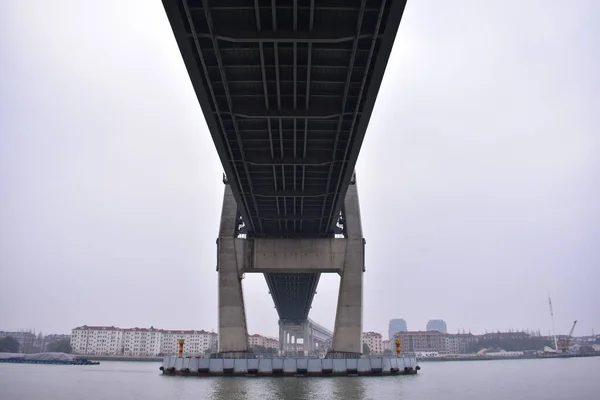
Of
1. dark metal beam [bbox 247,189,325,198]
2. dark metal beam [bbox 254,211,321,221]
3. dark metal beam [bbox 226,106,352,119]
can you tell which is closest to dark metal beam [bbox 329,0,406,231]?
dark metal beam [bbox 226,106,352,119]

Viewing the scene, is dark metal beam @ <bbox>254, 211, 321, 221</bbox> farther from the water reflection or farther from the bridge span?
the water reflection

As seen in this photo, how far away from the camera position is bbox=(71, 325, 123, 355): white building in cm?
18788

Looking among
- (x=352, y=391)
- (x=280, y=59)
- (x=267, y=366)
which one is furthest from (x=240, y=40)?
(x=267, y=366)

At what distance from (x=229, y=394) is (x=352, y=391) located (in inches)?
270

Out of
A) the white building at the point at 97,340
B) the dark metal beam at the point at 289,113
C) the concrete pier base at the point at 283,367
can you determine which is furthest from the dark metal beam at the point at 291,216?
the white building at the point at 97,340

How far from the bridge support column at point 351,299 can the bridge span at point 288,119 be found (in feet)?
0.27

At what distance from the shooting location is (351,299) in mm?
44250

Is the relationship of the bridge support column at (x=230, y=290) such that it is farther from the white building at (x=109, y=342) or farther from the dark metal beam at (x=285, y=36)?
the white building at (x=109, y=342)

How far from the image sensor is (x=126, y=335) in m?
198

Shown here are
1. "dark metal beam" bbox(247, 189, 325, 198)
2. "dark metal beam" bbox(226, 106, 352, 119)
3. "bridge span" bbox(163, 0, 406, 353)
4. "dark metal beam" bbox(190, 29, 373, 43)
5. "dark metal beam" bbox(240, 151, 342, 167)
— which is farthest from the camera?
"dark metal beam" bbox(247, 189, 325, 198)

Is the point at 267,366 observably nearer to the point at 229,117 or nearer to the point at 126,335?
the point at 229,117

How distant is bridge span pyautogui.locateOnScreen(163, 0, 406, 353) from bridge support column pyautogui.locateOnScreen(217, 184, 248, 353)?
0.27ft

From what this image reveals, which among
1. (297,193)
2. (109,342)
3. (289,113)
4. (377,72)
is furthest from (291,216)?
(109,342)

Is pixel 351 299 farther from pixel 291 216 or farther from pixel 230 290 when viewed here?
pixel 230 290
